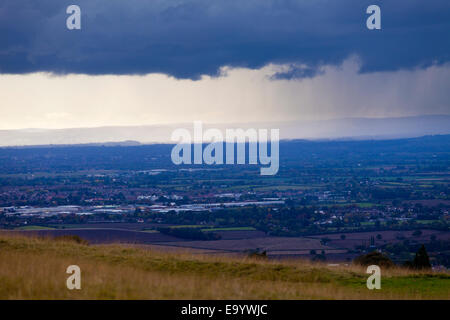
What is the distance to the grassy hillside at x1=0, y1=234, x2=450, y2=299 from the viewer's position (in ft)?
41.0

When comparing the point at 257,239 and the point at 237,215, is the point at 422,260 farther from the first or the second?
the point at 237,215

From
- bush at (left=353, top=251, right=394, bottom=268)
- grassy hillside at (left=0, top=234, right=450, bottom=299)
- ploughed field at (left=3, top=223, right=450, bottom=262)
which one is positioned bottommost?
ploughed field at (left=3, top=223, right=450, bottom=262)

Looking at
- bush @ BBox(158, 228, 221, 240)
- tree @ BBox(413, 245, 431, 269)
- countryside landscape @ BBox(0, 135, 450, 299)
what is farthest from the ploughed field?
tree @ BBox(413, 245, 431, 269)

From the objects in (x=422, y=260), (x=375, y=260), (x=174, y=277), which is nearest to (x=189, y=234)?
(x=375, y=260)

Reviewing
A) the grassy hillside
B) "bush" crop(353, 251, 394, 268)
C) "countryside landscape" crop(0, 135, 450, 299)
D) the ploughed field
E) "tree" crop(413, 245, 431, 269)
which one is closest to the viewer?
the grassy hillside

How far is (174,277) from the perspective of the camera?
16188 mm

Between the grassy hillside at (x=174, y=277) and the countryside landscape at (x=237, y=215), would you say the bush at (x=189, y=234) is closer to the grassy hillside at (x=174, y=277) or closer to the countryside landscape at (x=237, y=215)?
the countryside landscape at (x=237, y=215)

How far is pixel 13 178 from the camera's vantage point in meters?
105

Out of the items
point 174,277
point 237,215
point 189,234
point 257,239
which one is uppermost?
point 174,277

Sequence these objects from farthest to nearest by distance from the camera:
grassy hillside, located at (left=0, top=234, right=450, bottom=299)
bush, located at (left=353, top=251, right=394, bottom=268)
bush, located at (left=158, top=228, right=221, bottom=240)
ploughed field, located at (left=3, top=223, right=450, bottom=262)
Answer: bush, located at (left=158, top=228, right=221, bottom=240) → ploughed field, located at (left=3, top=223, right=450, bottom=262) → bush, located at (left=353, top=251, right=394, bottom=268) → grassy hillside, located at (left=0, top=234, right=450, bottom=299)

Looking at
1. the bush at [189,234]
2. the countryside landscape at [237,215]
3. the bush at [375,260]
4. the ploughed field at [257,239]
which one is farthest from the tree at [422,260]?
the bush at [189,234]

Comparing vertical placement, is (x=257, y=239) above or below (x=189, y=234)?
below

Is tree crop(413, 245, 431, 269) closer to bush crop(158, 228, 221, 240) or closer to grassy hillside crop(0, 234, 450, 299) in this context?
grassy hillside crop(0, 234, 450, 299)
